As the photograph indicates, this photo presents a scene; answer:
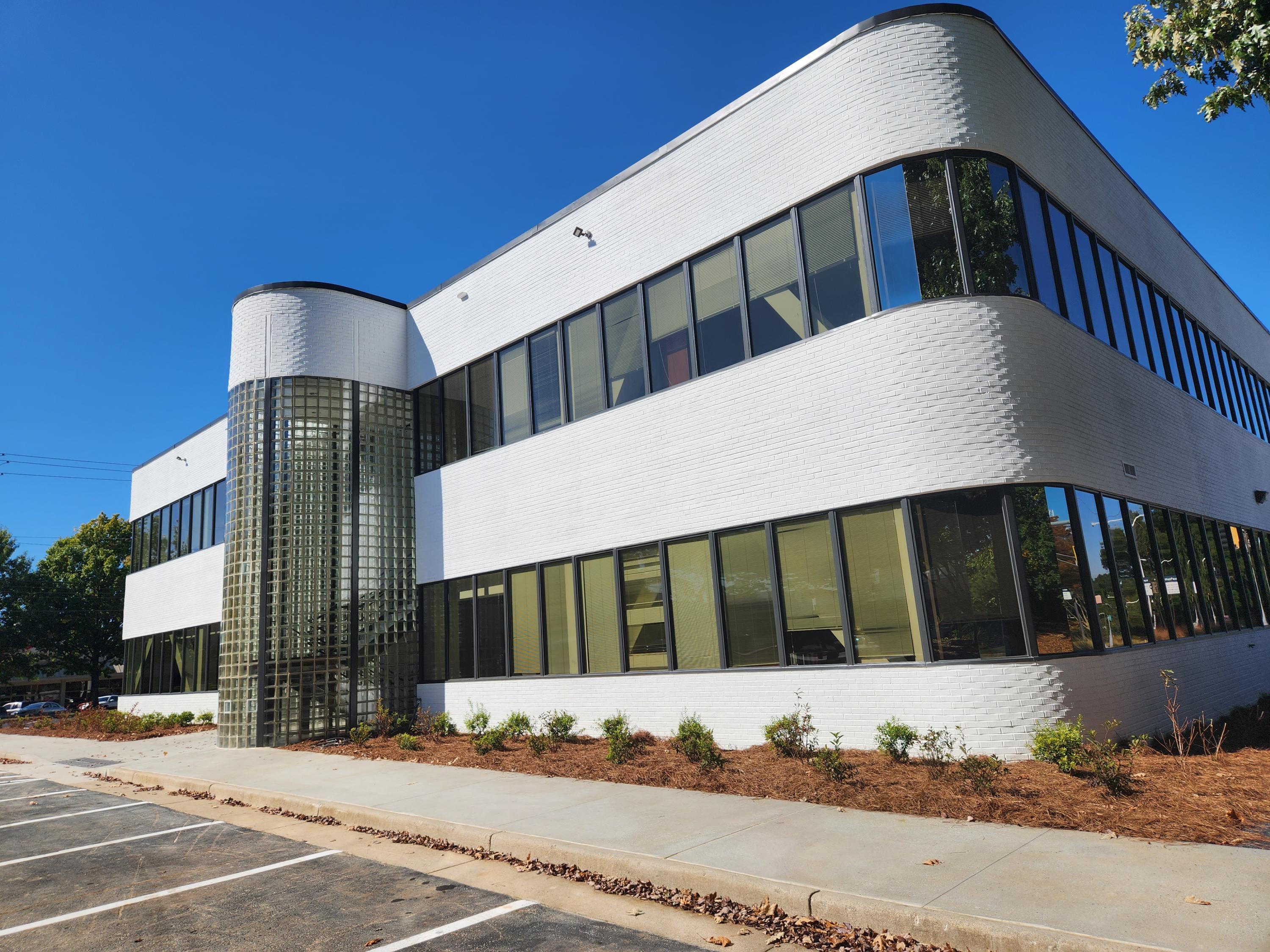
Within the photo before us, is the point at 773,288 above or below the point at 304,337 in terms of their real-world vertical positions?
below

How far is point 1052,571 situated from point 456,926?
754 cm

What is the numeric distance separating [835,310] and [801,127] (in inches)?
109

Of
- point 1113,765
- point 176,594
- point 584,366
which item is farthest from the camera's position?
point 176,594

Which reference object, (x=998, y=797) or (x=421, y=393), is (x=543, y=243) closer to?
(x=421, y=393)

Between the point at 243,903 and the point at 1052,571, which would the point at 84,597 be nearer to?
the point at 243,903

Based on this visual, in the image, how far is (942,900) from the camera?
4957mm

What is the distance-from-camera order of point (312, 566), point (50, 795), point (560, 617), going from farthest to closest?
1. point (312, 566)
2. point (560, 617)
3. point (50, 795)

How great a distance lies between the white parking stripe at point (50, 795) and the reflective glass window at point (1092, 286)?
17082 mm

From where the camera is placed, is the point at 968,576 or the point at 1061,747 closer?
the point at 1061,747

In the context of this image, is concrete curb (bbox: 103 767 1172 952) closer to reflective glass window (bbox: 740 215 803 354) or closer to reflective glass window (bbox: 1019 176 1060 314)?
reflective glass window (bbox: 740 215 803 354)

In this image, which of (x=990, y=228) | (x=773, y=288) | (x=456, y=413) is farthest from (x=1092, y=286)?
(x=456, y=413)

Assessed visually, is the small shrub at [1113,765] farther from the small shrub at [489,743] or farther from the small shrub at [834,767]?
the small shrub at [489,743]

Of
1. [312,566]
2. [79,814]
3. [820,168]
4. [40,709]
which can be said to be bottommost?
[79,814]

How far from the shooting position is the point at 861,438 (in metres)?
10.4
